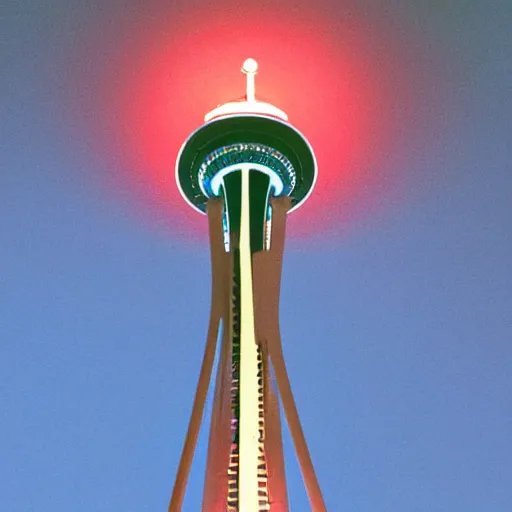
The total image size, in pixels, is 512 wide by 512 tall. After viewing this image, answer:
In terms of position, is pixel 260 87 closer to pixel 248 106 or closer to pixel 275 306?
pixel 248 106

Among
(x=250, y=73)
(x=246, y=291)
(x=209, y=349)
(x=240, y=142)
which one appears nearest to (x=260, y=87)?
(x=250, y=73)

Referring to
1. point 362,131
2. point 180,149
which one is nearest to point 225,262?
point 180,149

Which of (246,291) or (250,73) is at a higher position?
(250,73)

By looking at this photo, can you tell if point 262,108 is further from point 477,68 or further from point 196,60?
point 477,68

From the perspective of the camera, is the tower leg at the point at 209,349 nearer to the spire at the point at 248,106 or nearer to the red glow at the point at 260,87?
the red glow at the point at 260,87

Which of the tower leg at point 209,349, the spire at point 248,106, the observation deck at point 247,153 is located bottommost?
the tower leg at point 209,349

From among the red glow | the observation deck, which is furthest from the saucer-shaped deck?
the red glow

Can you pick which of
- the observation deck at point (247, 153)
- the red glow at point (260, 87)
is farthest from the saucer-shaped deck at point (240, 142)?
the red glow at point (260, 87)

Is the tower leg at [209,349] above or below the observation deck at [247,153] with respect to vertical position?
below
